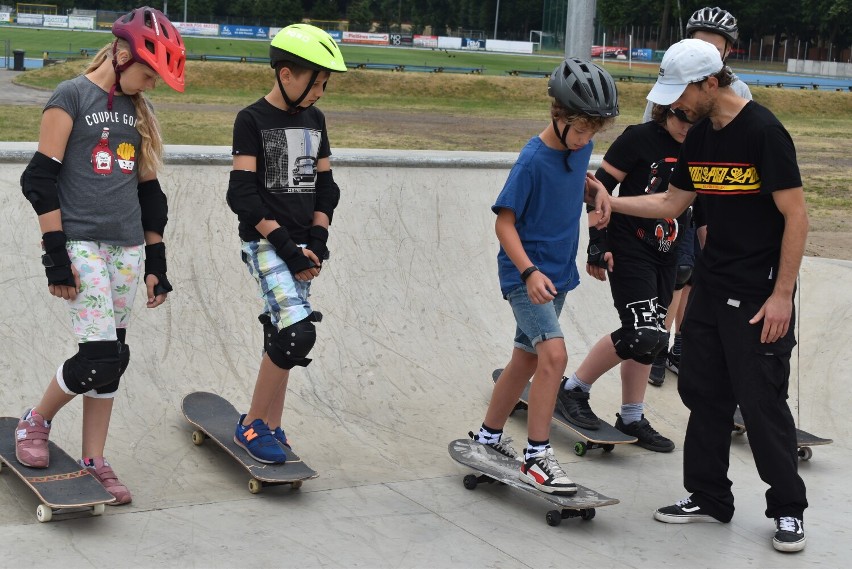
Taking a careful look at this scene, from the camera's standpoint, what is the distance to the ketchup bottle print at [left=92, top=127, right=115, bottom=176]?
4109mm

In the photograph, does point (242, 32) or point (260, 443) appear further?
point (242, 32)

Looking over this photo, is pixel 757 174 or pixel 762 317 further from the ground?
pixel 757 174

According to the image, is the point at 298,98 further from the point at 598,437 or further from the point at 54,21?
the point at 54,21

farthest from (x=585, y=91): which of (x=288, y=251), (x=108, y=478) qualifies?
(x=108, y=478)

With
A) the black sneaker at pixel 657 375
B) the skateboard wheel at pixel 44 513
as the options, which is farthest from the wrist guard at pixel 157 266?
the black sneaker at pixel 657 375

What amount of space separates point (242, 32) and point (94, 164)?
90.8m

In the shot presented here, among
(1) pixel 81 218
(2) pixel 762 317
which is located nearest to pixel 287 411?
(1) pixel 81 218

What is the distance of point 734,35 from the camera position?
5.64 metres

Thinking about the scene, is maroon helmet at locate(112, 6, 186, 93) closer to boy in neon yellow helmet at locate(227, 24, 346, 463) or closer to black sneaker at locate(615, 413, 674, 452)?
boy in neon yellow helmet at locate(227, 24, 346, 463)

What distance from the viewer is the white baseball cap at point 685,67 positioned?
4.09 m

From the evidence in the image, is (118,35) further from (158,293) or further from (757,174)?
(757,174)

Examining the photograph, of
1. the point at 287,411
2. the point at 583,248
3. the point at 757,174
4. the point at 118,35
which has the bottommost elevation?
the point at 287,411

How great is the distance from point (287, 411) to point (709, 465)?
7.71 feet

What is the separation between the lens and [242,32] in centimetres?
9056
